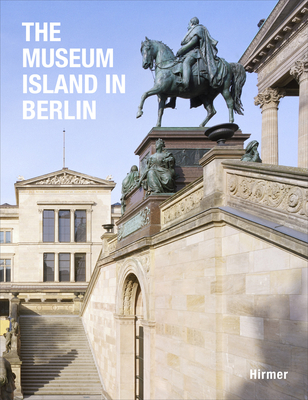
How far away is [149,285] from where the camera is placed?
1266 centimetres

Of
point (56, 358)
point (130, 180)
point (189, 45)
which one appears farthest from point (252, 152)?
point (56, 358)

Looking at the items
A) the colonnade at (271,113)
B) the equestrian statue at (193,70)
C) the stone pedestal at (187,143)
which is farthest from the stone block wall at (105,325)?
the colonnade at (271,113)

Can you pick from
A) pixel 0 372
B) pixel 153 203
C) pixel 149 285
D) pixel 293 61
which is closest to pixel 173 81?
pixel 153 203

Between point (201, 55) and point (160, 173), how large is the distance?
145 inches

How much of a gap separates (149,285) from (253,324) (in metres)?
5.65

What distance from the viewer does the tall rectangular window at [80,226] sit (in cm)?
5497

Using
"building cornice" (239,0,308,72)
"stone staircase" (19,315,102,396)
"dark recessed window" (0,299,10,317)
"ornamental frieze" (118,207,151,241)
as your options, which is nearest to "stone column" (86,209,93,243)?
"dark recessed window" (0,299,10,317)

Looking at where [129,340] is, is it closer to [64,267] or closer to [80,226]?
[64,267]

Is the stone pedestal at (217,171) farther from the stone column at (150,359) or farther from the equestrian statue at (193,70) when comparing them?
the equestrian statue at (193,70)

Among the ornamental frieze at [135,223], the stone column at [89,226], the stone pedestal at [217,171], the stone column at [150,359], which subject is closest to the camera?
the stone pedestal at [217,171]

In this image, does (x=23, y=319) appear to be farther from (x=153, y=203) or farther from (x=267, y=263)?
(x=267, y=263)

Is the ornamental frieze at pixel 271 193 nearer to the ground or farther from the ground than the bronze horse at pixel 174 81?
nearer to the ground

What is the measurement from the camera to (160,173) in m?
12.8

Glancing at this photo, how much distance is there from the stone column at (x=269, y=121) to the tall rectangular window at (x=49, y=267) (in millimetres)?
35337
